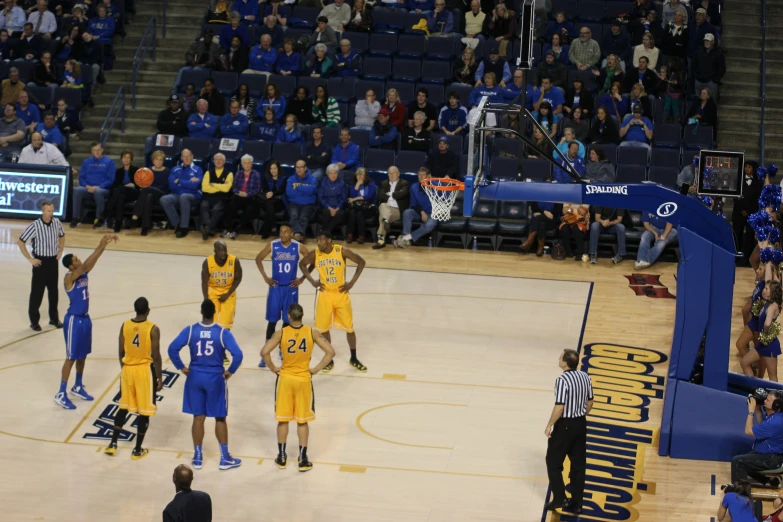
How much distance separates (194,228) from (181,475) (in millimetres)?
13781

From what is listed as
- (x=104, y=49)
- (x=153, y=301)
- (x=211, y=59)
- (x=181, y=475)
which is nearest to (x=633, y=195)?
(x=181, y=475)

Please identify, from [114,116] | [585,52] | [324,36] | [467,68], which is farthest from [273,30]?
[585,52]

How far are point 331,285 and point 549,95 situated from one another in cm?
937

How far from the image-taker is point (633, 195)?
12.6 meters

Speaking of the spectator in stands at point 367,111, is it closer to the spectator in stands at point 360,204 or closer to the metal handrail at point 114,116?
the spectator in stands at point 360,204

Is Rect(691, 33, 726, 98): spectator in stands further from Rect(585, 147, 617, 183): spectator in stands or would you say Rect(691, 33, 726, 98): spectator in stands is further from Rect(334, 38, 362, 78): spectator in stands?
Rect(334, 38, 362, 78): spectator in stands

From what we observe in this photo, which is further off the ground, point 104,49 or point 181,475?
point 104,49

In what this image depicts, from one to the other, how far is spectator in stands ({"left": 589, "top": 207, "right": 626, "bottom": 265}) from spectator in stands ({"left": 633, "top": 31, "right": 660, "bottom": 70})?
392 centimetres

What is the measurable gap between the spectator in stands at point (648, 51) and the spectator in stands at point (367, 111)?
209 inches

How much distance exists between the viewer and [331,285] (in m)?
14.7

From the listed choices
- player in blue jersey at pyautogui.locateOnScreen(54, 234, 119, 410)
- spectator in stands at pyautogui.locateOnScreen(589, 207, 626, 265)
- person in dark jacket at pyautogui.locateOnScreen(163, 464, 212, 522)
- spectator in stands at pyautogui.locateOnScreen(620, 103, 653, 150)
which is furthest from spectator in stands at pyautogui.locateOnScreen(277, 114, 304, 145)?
person in dark jacket at pyautogui.locateOnScreen(163, 464, 212, 522)

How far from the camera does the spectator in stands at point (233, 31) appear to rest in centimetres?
2477

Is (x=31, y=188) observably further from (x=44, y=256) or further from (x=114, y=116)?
(x=44, y=256)

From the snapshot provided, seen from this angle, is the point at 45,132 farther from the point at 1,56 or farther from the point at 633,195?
the point at 633,195
